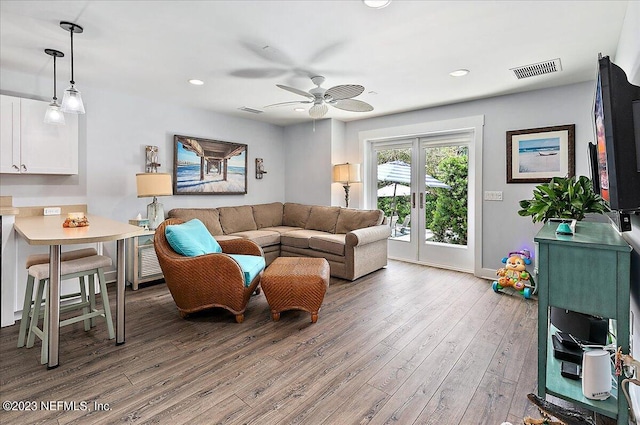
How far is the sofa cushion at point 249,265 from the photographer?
2.91m

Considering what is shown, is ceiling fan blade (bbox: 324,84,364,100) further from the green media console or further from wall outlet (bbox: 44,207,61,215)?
wall outlet (bbox: 44,207,61,215)

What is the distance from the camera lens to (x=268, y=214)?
5.71m

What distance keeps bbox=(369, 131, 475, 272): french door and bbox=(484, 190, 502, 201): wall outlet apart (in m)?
0.27

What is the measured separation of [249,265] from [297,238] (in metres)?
1.76

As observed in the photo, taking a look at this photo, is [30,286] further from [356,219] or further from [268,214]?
[356,219]

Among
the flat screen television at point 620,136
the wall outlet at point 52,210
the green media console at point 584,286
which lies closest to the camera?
the flat screen television at point 620,136

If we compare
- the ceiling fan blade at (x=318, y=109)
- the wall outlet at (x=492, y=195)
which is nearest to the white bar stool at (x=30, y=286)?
the ceiling fan blade at (x=318, y=109)

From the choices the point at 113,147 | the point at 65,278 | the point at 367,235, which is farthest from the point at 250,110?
the point at 65,278

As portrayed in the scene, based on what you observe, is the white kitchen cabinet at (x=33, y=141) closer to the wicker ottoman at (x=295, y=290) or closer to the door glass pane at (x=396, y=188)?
the wicker ottoman at (x=295, y=290)

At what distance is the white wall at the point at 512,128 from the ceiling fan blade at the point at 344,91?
230cm

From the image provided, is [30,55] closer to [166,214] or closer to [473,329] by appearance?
[166,214]

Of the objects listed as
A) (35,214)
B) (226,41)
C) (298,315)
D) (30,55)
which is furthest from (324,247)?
(30,55)

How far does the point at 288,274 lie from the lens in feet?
9.47

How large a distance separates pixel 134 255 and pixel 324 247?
2.39 metres
